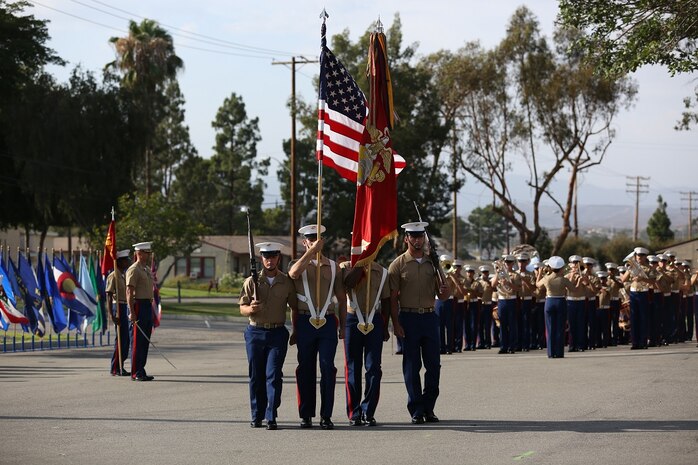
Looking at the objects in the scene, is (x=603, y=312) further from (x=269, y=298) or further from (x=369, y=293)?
(x=269, y=298)

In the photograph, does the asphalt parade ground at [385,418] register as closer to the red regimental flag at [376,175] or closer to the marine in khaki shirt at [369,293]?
the marine in khaki shirt at [369,293]

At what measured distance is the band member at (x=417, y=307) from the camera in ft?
40.6

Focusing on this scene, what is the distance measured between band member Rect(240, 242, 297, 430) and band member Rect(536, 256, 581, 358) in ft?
33.9

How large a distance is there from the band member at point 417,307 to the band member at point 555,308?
371 inches

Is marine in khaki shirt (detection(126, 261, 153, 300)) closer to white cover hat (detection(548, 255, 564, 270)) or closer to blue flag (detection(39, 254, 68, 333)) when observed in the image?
blue flag (detection(39, 254, 68, 333))

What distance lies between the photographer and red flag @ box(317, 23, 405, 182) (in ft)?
43.0

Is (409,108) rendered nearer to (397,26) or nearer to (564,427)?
(397,26)

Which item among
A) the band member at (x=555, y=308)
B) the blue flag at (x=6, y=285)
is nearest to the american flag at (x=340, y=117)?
the band member at (x=555, y=308)

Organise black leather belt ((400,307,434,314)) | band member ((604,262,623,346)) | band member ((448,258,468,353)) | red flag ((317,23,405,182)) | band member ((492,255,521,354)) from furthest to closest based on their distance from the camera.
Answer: band member ((604,262,623,346))
band member ((448,258,468,353))
band member ((492,255,521,354))
red flag ((317,23,405,182))
black leather belt ((400,307,434,314))

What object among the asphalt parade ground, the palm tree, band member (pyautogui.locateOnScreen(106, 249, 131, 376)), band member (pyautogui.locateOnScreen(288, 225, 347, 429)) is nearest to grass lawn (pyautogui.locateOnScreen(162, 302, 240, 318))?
the palm tree

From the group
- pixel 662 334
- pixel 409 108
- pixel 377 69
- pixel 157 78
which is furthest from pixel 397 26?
pixel 377 69

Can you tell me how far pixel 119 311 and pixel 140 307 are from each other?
3.38 feet

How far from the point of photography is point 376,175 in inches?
506

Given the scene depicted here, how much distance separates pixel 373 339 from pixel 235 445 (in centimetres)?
219
